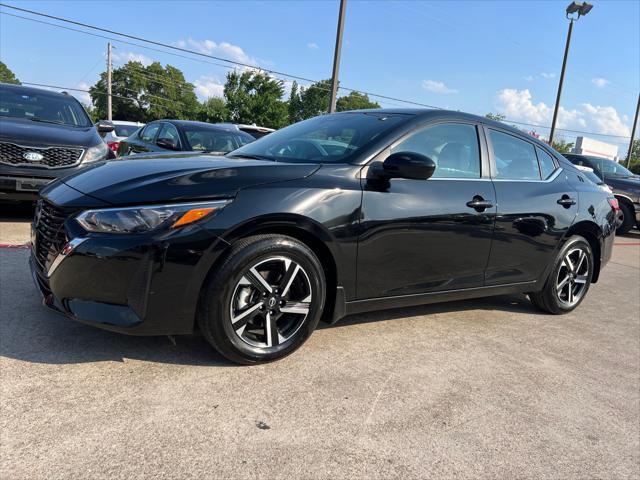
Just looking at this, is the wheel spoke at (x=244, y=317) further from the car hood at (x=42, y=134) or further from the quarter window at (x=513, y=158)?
the car hood at (x=42, y=134)

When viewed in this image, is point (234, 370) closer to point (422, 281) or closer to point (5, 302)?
point (422, 281)

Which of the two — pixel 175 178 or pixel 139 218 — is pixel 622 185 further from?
pixel 139 218

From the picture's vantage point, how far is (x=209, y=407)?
94.3 inches

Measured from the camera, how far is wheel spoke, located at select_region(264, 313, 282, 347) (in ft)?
9.31

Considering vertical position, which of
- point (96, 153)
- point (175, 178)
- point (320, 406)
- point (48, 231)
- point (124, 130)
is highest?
point (124, 130)

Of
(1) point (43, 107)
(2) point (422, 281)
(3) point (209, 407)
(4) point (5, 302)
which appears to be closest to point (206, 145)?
(1) point (43, 107)

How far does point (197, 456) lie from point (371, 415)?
0.87m

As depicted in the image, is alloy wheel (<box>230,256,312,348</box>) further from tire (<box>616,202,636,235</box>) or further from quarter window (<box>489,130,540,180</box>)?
tire (<box>616,202,636,235</box>)

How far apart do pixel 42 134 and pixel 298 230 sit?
14.6ft

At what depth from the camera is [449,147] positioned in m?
3.60

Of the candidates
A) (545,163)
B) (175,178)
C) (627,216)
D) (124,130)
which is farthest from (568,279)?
(124,130)

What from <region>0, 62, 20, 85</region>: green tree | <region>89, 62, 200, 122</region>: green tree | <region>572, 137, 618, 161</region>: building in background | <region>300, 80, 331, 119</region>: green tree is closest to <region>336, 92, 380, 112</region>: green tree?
<region>300, 80, 331, 119</region>: green tree

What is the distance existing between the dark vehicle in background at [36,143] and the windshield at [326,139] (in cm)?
303

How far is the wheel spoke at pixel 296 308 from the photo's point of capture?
9.41ft
